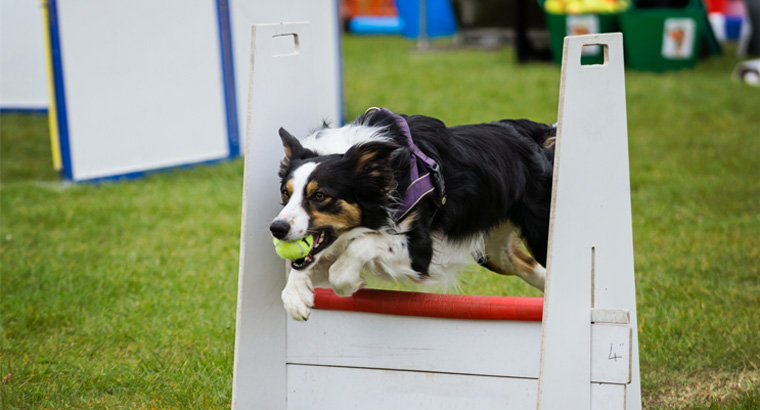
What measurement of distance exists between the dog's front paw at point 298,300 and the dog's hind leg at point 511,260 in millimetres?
891

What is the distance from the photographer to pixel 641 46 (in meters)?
10.3

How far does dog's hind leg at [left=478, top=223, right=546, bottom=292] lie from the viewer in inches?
130

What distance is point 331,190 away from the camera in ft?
8.25

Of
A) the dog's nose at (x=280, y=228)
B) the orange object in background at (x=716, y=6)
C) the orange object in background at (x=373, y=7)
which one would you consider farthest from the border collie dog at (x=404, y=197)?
the orange object in background at (x=373, y=7)

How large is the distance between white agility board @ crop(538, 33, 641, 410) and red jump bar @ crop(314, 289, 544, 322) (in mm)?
261

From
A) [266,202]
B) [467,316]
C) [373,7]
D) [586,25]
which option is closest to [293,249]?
[266,202]

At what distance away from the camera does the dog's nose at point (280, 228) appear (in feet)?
7.81

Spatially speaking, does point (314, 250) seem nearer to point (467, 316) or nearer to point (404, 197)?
point (404, 197)

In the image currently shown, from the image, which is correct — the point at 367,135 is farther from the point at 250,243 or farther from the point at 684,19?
the point at 684,19

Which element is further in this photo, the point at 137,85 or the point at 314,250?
the point at 137,85

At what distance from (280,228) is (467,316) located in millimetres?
702

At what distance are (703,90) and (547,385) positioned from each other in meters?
7.82

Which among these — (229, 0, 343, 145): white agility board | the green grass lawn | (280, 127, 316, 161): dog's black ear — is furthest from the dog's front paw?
(229, 0, 343, 145): white agility board

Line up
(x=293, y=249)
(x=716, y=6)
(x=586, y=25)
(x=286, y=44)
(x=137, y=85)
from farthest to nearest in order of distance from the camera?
(x=716, y=6) → (x=586, y=25) → (x=137, y=85) → (x=286, y=44) → (x=293, y=249)
